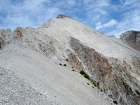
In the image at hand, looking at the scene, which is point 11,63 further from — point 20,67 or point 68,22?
point 68,22

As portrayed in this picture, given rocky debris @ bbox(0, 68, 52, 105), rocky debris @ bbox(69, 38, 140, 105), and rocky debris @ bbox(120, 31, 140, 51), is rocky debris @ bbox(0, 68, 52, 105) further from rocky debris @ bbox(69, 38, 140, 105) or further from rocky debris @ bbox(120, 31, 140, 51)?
rocky debris @ bbox(120, 31, 140, 51)

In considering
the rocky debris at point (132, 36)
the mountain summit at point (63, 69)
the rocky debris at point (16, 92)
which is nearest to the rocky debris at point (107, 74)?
the mountain summit at point (63, 69)

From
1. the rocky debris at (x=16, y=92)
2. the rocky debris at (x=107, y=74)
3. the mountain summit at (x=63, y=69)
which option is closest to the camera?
the rocky debris at (x=16, y=92)

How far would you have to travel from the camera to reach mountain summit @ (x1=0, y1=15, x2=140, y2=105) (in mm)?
17000

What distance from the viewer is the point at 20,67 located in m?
20.5

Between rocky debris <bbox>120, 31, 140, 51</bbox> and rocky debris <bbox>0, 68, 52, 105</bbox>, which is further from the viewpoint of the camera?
rocky debris <bbox>120, 31, 140, 51</bbox>

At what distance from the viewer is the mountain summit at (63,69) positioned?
1700cm

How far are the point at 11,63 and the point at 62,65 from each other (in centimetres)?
997

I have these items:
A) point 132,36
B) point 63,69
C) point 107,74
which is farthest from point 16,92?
point 132,36

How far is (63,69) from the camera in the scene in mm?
27625

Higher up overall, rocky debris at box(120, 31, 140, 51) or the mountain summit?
rocky debris at box(120, 31, 140, 51)

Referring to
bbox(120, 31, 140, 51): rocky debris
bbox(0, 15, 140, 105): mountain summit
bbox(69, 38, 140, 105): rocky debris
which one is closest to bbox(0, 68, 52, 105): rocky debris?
bbox(0, 15, 140, 105): mountain summit

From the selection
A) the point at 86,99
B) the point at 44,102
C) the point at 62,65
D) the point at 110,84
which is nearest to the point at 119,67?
the point at 110,84

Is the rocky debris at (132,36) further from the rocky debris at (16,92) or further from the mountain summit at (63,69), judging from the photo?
the rocky debris at (16,92)
